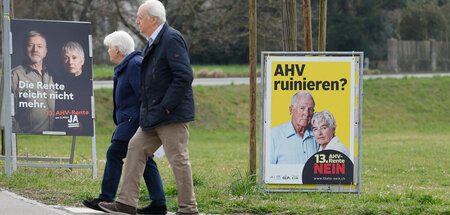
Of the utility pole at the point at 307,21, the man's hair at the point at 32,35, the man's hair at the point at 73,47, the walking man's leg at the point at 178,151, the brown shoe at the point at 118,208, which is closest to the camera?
the walking man's leg at the point at 178,151

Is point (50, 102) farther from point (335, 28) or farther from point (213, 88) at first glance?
point (335, 28)

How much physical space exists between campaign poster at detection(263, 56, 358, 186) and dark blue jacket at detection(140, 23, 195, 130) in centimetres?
162

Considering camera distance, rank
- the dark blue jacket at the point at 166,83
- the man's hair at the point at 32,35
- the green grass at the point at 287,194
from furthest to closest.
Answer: the man's hair at the point at 32,35
the green grass at the point at 287,194
the dark blue jacket at the point at 166,83

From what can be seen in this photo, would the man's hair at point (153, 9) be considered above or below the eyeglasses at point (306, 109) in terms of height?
above

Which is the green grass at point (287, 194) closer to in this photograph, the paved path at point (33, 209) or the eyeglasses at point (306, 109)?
the paved path at point (33, 209)

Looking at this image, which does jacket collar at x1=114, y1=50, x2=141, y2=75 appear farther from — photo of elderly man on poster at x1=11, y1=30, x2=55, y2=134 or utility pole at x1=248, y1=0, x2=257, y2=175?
photo of elderly man on poster at x1=11, y1=30, x2=55, y2=134

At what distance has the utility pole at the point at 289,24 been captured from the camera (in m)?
8.74

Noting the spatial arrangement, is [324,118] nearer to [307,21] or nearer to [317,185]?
[317,185]

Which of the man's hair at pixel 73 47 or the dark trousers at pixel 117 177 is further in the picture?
the man's hair at pixel 73 47

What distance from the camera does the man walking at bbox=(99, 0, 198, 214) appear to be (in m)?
5.82

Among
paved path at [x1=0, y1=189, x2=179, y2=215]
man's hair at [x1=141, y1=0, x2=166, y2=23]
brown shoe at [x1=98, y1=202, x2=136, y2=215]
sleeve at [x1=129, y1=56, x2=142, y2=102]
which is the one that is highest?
man's hair at [x1=141, y1=0, x2=166, y2=23]

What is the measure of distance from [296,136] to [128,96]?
1.93m

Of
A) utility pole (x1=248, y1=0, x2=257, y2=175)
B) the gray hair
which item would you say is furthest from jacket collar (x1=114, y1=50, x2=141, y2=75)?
the gray hair

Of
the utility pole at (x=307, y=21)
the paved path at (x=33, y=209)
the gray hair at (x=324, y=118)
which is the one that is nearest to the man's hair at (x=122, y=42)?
the paved path at (x=33, y=209)
